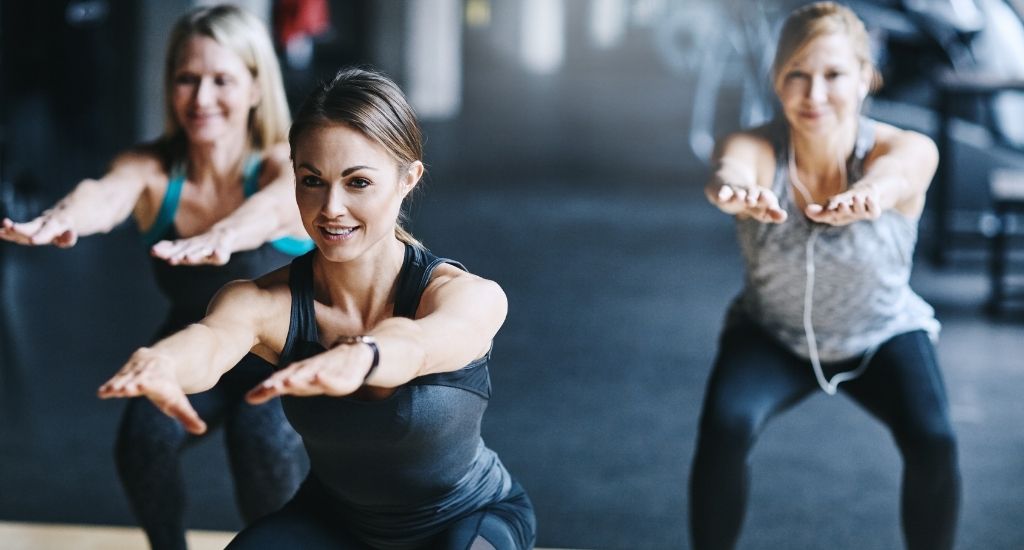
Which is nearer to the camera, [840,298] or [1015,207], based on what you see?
[840,298]

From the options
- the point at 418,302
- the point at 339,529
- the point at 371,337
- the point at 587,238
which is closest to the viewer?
the point at 371,337

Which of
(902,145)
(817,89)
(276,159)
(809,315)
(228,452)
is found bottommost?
(228,452)

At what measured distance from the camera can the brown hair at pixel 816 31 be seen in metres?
2.27

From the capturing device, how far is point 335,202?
1.67m

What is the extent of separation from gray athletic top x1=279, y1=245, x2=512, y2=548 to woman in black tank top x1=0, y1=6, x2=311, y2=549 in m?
0.54

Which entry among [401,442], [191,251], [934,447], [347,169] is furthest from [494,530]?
[934,447]

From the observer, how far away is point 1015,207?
211 inches

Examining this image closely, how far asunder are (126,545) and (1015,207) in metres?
4.12

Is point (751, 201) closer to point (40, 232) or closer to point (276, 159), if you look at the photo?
point (276, 159)

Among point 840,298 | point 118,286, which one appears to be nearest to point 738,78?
point 118,286

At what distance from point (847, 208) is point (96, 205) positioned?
1.44m

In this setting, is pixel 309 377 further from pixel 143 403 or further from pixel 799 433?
pixel 799 433

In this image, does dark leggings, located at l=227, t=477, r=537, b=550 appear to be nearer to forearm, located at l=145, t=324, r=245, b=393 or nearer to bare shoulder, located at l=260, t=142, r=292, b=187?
forearm, located at l=145, t=324, r=245, b=393

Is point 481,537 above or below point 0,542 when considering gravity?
above
